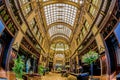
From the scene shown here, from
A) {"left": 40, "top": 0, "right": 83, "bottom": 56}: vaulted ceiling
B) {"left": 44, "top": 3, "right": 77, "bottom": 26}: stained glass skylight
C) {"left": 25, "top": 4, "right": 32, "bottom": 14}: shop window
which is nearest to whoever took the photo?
{"left": 25, "top": 4, "right": 32, "bottom": 14}: shop window

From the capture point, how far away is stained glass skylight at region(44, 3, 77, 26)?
1422 inches

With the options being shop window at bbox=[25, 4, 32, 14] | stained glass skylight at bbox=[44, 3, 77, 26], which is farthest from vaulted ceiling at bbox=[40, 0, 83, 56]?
shop window at bbox=[25, 4, 32, 14]

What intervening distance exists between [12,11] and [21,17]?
2.58m

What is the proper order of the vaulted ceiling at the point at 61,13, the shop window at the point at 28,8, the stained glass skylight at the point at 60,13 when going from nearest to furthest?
the shop window at the point at 28,8 < the vaulted ceiling at the point at 61,13 < the stained glass skylight at the point at 60,13

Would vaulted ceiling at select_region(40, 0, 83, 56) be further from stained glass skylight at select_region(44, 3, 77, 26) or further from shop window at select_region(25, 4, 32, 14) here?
shop window at select_region(25, 4, 32, 14)

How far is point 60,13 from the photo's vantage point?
41.1 metres

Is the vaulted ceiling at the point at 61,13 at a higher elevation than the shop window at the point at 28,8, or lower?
higher

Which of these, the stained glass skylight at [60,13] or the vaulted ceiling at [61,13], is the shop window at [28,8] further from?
the stained glass skylight at [60,13]

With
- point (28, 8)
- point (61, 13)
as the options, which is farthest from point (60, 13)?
point (28, 8)

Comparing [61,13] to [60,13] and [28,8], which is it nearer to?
[60,13]

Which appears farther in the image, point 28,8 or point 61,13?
point 61,13

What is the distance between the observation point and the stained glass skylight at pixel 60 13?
3611 centimetres

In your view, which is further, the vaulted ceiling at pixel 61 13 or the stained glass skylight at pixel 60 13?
the stained glass skylight at pixel 60 13

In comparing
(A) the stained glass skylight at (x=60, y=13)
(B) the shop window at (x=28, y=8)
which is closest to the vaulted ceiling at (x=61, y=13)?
(A) the stained glass skylight at (x=60, y=13)
